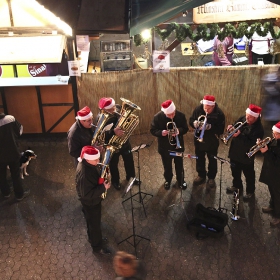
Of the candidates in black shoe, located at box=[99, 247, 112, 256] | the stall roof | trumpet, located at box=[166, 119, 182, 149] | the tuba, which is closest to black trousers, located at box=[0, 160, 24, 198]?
the tuba

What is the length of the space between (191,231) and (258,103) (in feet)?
14.5

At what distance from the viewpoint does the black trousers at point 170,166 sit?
23.4 feet

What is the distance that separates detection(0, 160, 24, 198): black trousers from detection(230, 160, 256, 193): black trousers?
4.01 m

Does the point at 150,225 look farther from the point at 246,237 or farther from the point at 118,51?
the point at 118,51

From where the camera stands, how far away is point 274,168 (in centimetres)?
600

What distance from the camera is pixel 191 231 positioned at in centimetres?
621

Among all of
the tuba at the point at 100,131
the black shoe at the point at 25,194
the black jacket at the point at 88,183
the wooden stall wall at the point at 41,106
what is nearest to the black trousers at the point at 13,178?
the black shoe at the point at 25,194

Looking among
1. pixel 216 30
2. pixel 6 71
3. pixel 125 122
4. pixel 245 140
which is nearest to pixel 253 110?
pixel 245 140

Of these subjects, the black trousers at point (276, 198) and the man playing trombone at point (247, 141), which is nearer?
the black trousers at point (276, 198)

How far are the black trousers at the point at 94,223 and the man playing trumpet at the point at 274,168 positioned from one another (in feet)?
9.35

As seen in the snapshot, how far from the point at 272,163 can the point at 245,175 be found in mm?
949

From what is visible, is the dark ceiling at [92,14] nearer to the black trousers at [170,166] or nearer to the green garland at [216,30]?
the black trousers at [170,166]

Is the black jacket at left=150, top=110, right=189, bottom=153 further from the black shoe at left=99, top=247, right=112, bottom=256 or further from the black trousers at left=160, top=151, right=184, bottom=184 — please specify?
the black shoe at left=99, top=247, right=112, bottom=256

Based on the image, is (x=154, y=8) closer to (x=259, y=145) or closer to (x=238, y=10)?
(x=259, y=145)
